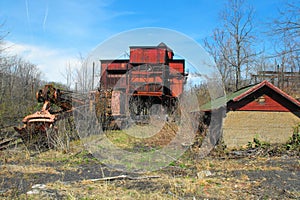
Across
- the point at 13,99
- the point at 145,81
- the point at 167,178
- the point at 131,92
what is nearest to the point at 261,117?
the point at 167,178

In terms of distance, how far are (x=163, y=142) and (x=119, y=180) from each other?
13.6 ft

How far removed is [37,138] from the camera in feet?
27.0

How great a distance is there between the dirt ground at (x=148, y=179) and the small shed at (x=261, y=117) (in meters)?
1.36

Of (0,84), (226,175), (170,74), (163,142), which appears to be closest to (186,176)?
(226,175)

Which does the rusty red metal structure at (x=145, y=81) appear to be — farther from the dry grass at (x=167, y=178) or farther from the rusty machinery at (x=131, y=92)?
the dry grass at (x=167, y=178)

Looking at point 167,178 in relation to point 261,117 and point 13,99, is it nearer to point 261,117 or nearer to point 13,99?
point 261,117

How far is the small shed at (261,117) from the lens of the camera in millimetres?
8701

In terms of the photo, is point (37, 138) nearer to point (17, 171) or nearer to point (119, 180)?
point (17, 171)

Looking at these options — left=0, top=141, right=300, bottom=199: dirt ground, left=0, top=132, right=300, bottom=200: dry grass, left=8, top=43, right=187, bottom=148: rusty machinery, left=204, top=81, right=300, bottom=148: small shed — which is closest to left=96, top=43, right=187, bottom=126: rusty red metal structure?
left=8, top=43, right=187, bottom=148: rusty machinery

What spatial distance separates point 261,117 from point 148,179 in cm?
541

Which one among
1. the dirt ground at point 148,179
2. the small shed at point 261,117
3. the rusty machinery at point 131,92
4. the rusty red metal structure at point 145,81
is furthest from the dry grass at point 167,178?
the rusty red metal structure at point 145,81

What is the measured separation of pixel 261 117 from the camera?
29.1 ft

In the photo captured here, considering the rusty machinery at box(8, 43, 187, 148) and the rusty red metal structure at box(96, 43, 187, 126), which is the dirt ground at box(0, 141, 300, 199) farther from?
the rusty red metal structure at box(96, 43, 187, 126)

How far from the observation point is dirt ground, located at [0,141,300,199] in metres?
4.40
